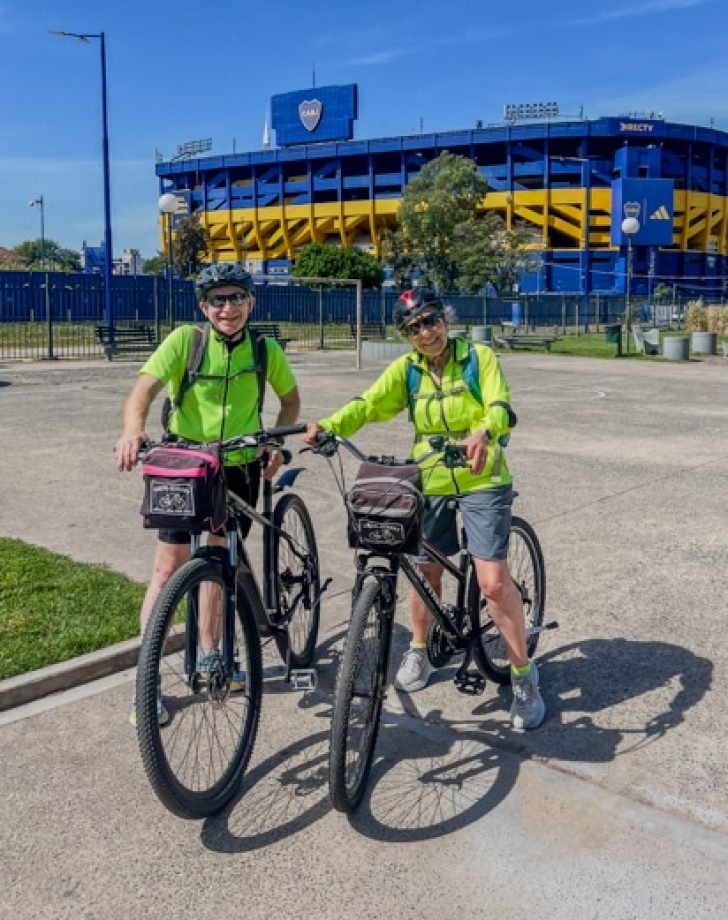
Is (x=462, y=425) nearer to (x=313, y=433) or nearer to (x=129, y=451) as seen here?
(x=313, y=433)

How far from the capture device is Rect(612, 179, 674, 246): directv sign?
77.7m

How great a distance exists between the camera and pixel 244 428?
4.05 metres

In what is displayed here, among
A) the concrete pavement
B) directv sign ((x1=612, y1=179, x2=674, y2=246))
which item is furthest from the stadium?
the concrete pavement

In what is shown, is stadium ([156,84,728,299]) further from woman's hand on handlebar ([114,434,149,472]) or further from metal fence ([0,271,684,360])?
woman's hand on handlebar ([114,434,149,472])

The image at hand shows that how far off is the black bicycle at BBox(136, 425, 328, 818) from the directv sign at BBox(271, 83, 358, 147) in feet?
336

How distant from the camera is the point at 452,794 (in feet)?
11.3

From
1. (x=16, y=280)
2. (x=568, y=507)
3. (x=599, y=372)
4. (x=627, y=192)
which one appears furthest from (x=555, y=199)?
(x=568, y=507)

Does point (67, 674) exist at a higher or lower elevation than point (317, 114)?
lower

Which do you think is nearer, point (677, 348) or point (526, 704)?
point (526, 704)

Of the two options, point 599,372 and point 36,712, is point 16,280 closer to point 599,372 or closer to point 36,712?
point 599,372

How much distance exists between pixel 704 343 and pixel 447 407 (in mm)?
28060

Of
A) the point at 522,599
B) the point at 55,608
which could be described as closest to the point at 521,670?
the point at 522,599

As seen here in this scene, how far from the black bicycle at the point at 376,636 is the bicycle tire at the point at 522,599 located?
37 millimetres

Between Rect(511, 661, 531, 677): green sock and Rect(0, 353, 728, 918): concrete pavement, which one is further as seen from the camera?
Rect(511, 661, 531, 677): green sock
